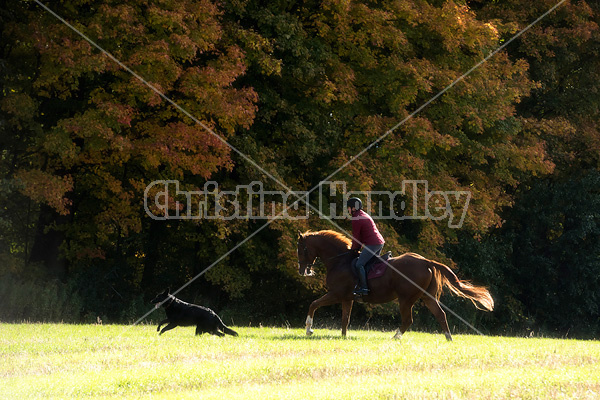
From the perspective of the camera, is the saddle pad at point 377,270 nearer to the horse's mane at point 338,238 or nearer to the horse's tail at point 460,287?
the horse's mane at point 338,238

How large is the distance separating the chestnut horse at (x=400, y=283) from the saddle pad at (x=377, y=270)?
0.08m

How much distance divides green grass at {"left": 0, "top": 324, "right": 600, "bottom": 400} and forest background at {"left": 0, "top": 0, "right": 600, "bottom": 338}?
8282mm

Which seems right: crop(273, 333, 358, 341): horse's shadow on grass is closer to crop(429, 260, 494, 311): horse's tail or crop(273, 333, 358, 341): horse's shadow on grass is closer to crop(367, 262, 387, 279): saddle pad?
crop(367, 262, 387, 279): saddle pad

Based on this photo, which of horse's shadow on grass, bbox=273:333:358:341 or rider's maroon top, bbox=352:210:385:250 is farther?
rider's maroon top, bbox=352:210:385:250

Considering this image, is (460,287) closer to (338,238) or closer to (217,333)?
(338,238)

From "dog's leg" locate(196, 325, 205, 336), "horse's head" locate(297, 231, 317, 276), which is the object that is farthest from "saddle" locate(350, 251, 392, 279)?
"dog's leg" locate(196, 325, 205, 336)

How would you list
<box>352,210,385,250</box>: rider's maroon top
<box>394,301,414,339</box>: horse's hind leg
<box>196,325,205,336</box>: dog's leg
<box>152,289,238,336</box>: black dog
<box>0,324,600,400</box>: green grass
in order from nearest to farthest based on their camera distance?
<box>0,324,600,400</box>: green grass → <box>152,289,238,336</box>: black dog → <box>196,325,205,336</box>: dog's leg → <box>352,210,385,250</box>: rider's maroon top → <box>394,301,414,339</box>: horse's hind leg

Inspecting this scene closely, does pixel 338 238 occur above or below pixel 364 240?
below

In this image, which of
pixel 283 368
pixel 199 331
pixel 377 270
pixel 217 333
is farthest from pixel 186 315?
pixel 283 368

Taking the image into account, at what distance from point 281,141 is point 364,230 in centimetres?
1130

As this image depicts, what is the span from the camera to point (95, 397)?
8945 millimetres

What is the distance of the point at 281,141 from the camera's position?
26688 millimetres

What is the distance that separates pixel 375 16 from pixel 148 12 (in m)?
8.05

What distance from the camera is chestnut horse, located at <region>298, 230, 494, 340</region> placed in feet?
52.1
